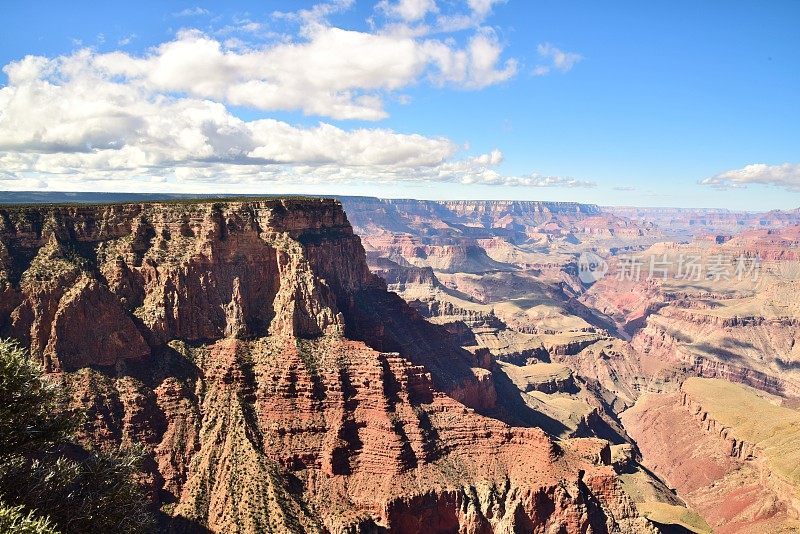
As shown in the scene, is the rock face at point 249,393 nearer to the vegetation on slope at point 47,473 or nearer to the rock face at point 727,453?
the vegetation on slope at point 47,473

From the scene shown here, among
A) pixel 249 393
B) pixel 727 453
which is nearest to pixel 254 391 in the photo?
pixel 249 393

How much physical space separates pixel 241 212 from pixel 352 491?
49569mm

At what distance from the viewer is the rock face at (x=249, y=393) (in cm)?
7194

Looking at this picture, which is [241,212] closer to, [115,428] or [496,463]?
[115,428]

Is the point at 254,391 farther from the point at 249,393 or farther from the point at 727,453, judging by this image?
the point at 727,453

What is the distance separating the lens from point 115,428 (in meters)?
73.5

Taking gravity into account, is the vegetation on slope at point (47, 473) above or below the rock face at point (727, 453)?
above

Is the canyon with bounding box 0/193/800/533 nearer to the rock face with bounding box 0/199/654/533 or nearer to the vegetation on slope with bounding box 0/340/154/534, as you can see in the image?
the rock face with bounding box 0/199/654/533

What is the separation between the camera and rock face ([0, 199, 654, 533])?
7194 centimetres

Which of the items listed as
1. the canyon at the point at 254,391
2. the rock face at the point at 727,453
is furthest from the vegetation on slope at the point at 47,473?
the rock face at the point at 727,453

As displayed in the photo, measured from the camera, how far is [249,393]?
261 ft

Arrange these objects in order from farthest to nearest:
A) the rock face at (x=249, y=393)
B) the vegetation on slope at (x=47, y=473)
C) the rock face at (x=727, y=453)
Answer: the rock face at (x=727, y=453) → the rock face at (x=249, y=393) → the vegetation on slope at (x=47, y=473)

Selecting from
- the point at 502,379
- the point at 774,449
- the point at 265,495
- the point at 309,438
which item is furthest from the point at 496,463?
the point at 774,449

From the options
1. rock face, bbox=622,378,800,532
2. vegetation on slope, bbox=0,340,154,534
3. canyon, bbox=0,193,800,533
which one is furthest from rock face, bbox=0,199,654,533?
rock face, bbox=622,378,800,532
